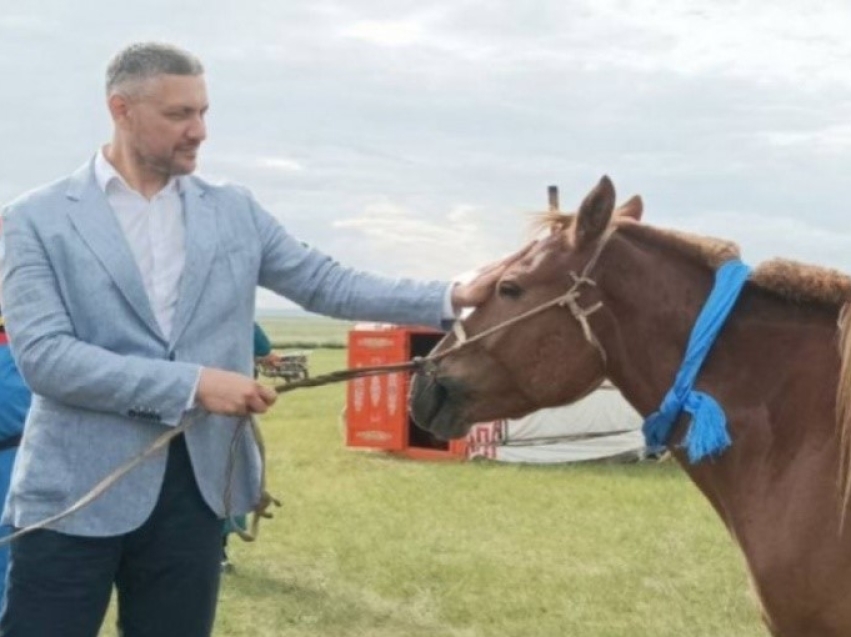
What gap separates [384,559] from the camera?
9.00 m

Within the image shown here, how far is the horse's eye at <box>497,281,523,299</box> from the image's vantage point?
341cm

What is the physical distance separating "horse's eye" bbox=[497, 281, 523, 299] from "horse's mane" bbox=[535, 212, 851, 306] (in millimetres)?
202

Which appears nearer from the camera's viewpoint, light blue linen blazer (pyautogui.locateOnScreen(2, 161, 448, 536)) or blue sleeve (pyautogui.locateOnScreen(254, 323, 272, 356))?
light blue linen blazer (pyautogui.locateOnScreen(2, 161, 448, 536))

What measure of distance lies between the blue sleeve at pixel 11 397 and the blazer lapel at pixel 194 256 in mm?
1818

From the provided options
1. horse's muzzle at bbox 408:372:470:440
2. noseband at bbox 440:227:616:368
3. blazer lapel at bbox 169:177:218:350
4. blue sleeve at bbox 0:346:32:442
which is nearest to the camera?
blazer lapel at bbox 169:177:218:350

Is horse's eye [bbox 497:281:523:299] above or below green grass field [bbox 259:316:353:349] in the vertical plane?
above

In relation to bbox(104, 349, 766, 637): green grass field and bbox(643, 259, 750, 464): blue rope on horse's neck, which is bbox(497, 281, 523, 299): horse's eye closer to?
bbox(643, 259, 750, 464): blue rope on horse's neck

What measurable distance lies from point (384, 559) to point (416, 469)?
481 cm

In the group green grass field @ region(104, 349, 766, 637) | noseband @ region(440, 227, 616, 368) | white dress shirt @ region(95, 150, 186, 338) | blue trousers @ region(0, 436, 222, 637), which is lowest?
green grass field @ region(104, 349, 766, 637)

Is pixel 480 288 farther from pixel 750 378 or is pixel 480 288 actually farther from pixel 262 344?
pixel 262 344

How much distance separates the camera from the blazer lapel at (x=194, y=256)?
309cm

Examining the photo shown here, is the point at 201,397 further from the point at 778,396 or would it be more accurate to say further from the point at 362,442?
the point at 362,442

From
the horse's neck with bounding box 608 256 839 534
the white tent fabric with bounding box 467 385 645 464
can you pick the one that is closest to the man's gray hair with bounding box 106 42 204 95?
the horse's neck with bounding box 608 256 839 534

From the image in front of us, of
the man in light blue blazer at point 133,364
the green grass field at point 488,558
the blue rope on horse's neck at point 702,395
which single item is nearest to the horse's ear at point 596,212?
the blue rope on horse's neck at point 702,395
